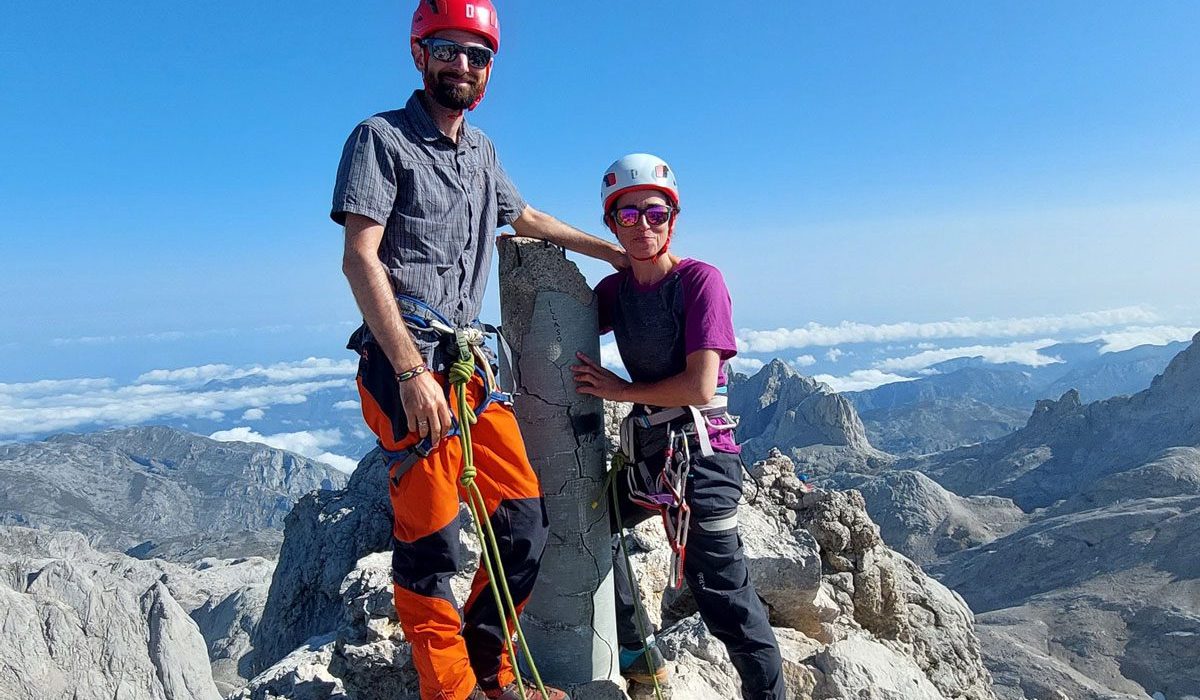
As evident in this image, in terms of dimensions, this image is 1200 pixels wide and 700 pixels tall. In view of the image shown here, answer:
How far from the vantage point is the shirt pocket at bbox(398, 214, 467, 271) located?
14.8 feet

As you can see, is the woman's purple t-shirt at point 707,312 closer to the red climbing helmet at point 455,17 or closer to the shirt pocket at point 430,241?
the shirt pocket at point 430,241

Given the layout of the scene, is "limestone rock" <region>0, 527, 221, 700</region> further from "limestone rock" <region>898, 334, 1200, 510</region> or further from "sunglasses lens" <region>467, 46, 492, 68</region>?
"limestone rock" <region>898, 334, 1200, 510</region>

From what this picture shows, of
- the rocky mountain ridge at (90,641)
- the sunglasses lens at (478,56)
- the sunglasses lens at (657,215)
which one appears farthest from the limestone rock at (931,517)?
the sunglasses lens at (478,56)

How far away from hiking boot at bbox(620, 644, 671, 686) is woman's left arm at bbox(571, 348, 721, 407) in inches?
76.8

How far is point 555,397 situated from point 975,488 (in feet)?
538

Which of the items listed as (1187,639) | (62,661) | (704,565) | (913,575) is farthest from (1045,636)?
(704,565)

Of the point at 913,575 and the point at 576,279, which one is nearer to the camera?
the point at 576,279

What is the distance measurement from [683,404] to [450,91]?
2.48m

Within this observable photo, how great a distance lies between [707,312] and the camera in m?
5.07

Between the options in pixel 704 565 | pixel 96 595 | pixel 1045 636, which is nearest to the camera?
pixel 704 565

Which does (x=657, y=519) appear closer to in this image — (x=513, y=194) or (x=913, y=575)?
(x=513, y=194)

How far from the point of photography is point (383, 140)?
4.38m

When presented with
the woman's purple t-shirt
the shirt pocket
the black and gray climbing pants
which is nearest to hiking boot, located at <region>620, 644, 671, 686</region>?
the black and gray climbing pants

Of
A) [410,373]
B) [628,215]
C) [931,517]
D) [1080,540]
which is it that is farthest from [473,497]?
[931,517]
